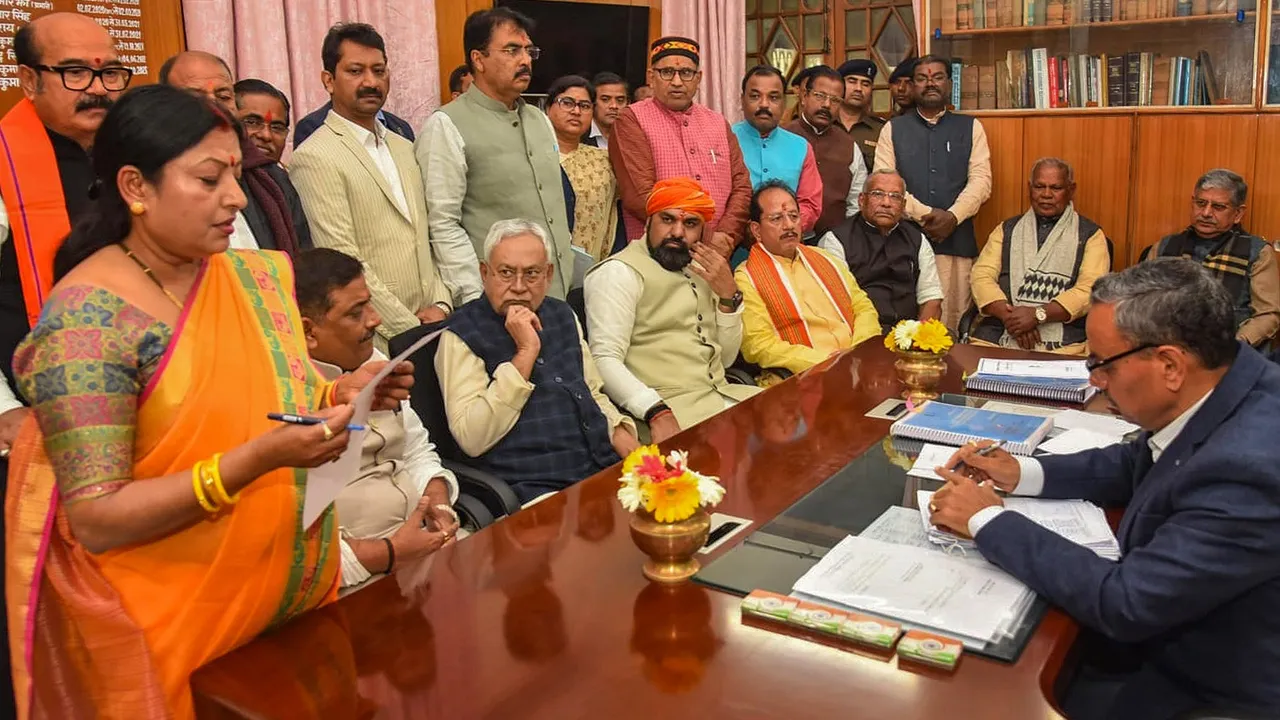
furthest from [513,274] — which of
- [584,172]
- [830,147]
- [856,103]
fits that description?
[856,103]

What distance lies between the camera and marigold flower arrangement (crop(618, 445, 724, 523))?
1625 millimetres

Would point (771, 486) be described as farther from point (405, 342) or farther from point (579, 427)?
point (405, 342)

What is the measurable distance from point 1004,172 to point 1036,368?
9.60 ft

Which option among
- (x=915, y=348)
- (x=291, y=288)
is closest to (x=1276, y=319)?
(x=915, y=348)

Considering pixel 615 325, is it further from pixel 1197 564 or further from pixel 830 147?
pixel 830 147

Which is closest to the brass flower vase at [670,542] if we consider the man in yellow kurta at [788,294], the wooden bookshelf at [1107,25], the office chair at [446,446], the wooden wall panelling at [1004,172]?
the office chair at [446,446]

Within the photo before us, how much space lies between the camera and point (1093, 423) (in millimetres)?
2459

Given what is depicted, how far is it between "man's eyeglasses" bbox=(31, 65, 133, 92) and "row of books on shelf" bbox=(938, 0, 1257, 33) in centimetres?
476

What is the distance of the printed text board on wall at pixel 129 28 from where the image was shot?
3.15m

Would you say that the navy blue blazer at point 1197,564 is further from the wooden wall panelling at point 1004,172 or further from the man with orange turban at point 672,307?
the wooden wall panelling at point 1004,172

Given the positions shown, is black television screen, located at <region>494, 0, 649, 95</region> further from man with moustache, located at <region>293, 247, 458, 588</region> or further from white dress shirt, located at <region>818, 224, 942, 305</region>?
man with moustache, located at <region>293, 247, 458, 588</region>

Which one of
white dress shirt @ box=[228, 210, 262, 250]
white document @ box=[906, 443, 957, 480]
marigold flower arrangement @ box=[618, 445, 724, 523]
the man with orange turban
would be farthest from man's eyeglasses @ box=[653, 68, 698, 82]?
marigold flower arrangement @ box=[618, 445, 724, 523]

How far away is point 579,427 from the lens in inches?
114

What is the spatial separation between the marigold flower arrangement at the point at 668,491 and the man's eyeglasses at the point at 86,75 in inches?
60.2
